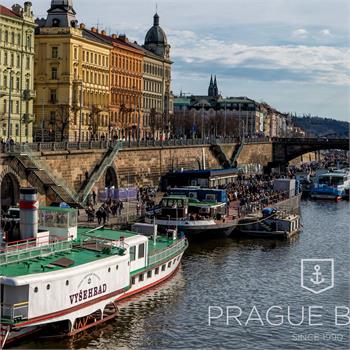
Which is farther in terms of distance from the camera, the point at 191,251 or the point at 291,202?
the point at 291,202

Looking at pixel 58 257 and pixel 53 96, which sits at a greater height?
pixel 53 96

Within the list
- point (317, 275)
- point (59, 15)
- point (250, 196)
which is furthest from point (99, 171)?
point (59, 15)

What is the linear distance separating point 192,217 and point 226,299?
1526 cm

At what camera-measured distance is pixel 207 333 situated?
103 ft

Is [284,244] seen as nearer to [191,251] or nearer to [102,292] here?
[191,251]

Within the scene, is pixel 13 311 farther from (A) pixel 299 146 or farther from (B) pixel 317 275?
(A) pixel 299 146

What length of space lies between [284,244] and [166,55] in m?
90.5

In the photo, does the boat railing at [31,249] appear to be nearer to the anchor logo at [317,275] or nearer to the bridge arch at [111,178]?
the anchor logo at [317,275]

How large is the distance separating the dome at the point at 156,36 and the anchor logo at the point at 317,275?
98.1 m

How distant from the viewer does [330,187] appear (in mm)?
90312

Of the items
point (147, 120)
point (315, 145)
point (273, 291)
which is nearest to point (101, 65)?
point (147, 120)

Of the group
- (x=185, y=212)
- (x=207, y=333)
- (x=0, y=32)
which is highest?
(x=0, y=32)

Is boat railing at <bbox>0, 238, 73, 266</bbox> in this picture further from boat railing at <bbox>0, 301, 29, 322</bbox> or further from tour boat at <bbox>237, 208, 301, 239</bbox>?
tour boat at <bbox>237, 208, 301, 239</bbox>

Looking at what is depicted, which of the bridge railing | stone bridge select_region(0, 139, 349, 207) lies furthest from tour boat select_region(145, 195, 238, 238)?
the bridge railing
